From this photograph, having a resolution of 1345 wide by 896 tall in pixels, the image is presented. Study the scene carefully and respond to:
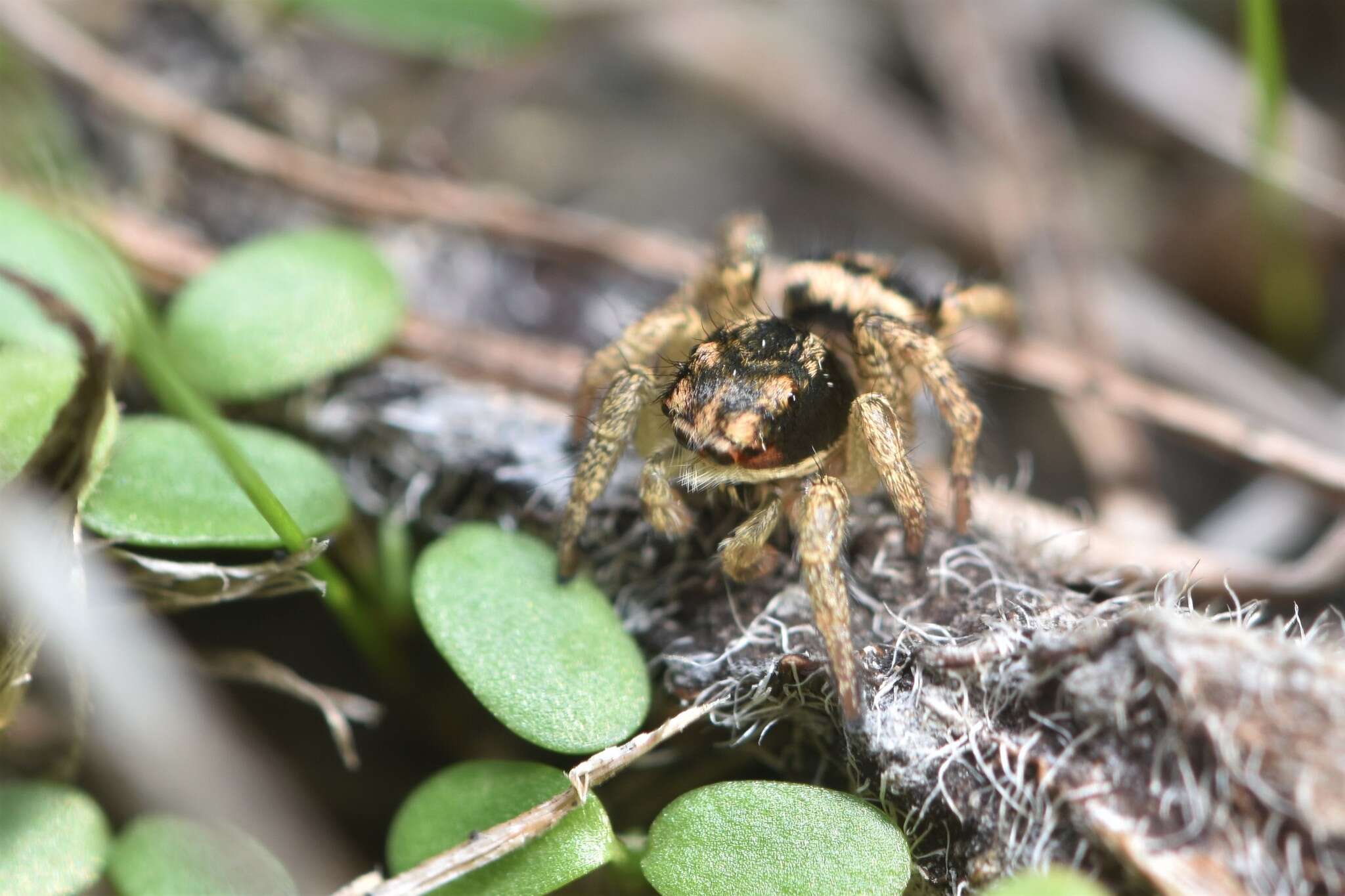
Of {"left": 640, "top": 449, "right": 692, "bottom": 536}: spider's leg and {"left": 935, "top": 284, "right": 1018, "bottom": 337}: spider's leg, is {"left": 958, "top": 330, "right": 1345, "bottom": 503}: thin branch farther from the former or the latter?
{"left": 640, "top": 449, "right": 692, "bottom": 536}: spider's leg

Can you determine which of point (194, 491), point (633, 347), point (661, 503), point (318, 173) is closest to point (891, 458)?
point (661, 503)

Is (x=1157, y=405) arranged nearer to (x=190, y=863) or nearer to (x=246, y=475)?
(x=246, y=475)

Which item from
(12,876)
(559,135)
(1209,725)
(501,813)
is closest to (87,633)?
(12,876)

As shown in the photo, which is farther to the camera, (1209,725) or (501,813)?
(501,813)

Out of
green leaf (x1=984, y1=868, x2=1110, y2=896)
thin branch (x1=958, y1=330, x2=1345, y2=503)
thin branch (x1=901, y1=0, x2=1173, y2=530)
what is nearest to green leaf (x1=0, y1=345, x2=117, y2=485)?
green leaf (x1=984, y1=868, x2=1110, y2=896)

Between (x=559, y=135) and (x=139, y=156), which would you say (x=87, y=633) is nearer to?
(x=139, y=156)

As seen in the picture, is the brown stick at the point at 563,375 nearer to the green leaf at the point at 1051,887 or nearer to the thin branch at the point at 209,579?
the thin branch at the point at 209,579
